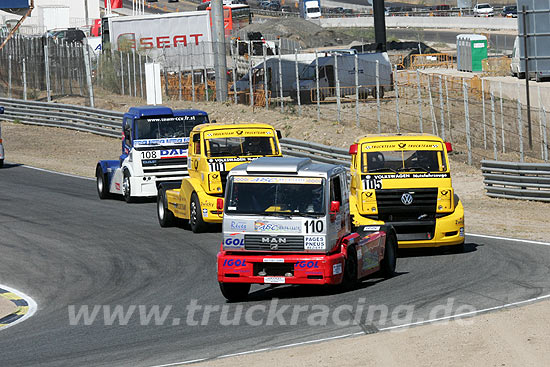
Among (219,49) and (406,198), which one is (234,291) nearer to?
(406,198)

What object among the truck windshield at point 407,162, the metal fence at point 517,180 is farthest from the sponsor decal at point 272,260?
the metal fence at point 517,180

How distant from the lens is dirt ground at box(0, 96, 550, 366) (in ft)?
33.9

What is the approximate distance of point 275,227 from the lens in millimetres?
13703

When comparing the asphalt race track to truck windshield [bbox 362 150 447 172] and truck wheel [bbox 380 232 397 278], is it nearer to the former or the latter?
truck wheel [bbox 380 232 397 278]

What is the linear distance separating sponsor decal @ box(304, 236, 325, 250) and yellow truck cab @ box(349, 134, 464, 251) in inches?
150

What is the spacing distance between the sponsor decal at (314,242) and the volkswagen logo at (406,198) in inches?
167

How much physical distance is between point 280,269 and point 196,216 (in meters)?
6.82

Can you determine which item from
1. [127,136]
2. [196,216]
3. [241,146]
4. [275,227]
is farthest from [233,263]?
[127,136]

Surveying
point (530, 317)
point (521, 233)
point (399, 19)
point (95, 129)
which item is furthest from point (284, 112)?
point (399, 19)

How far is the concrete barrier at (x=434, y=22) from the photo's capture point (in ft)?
325

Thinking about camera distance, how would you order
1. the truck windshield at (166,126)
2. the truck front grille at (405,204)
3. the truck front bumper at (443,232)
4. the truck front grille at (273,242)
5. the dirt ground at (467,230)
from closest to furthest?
the dirt ground at (467,230) < the truck front grille at (273,242) < the truck front bumper at (443,232) < the truck front grille at (405,204) < the truck windshield at (166,126)

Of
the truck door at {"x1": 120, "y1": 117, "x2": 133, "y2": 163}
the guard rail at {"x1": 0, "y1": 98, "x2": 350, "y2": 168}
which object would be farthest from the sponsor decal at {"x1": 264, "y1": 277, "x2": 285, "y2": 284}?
the guard rail at {"x1": 0, "y1": 98, "x2": 350, "y2": 168}

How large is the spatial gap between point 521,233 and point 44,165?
1834 cm

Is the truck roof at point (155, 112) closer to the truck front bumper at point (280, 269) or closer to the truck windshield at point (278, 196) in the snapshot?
the truck windshield at point (278, 196)
